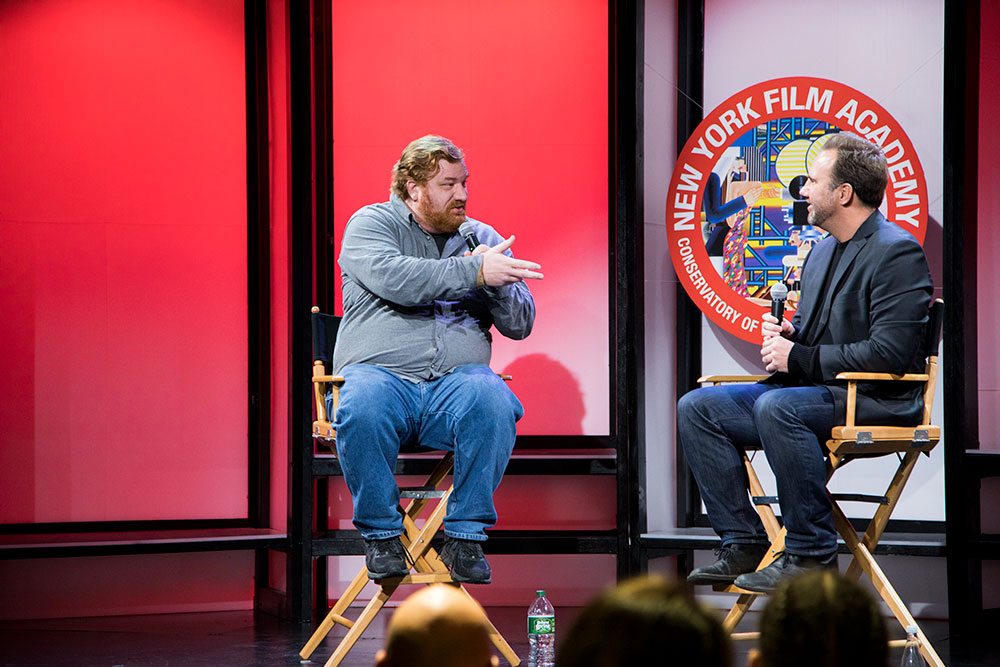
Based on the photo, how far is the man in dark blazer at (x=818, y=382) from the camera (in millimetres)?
3096

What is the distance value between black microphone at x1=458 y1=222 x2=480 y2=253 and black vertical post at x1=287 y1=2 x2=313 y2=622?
1040 mm

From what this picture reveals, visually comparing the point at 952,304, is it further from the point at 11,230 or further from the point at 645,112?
the point at 11,230

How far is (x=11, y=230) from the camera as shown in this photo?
15.0 feet

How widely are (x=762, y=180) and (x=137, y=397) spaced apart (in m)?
2.75

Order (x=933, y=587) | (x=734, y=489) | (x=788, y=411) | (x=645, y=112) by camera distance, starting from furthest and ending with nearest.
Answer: (x=645, y=112)
(x=933, y=587)
(x=734, y=489)
(x=788, y=411)

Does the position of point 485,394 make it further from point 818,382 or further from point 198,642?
point 198,642

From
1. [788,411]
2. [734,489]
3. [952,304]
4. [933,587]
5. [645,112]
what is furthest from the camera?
[645,112]

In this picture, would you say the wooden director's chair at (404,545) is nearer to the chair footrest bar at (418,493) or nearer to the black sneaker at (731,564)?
the chair footrest bar at (418,493)

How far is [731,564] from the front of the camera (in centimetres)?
325

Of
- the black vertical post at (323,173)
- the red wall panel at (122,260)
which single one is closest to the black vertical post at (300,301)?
the black vertical post at (323,173)

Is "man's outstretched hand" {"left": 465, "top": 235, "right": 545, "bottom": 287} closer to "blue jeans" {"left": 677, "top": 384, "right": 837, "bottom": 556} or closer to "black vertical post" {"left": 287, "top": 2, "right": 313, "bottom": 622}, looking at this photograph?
"blue jeans" {"left": 677, "top": 384, "right": 837, "bottom": 556}

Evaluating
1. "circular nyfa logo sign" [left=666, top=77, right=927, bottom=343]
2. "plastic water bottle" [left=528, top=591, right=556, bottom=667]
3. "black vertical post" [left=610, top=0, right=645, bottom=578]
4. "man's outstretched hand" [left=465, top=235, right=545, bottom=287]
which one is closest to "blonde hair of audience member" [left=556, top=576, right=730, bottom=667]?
"man's outstretched hand" [left=465, top=235, right=545, bottom=287]

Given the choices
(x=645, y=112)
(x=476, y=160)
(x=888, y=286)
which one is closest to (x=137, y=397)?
(x=476, y=160)

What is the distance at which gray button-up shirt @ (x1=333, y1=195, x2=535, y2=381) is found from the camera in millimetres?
3295
